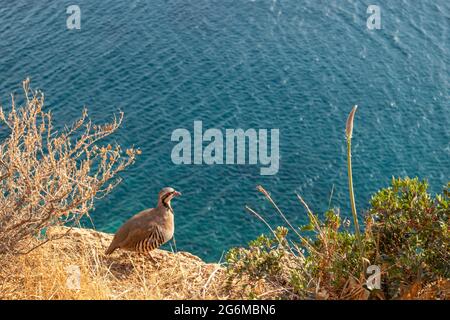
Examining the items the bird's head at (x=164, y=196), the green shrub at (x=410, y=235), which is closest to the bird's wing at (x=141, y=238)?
the bird's head at (x=164, y=196)

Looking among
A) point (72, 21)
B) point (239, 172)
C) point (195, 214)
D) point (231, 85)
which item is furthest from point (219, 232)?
point (72, 21)

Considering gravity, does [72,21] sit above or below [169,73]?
above

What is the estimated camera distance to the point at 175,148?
36.4m

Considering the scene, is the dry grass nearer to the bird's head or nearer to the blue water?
the bird's head

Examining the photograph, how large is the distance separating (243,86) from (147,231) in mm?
25240

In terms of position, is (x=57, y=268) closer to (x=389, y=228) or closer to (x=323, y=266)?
(x=323, y=266)

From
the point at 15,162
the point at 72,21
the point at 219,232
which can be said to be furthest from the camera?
the point at 72,21

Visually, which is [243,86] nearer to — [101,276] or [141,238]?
→ [141,238]

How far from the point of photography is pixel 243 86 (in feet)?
132

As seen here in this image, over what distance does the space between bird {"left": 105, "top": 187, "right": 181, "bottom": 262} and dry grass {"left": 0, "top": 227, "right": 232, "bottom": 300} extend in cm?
38

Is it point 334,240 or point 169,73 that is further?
point 169,73

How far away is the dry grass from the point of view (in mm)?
11914

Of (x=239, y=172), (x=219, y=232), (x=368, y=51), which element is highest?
(x=368, y=51)
